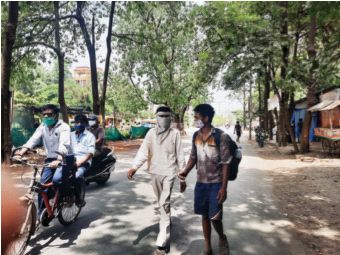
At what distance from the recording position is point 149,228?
574cm

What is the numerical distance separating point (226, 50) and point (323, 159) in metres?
6.81

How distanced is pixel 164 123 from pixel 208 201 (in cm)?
122

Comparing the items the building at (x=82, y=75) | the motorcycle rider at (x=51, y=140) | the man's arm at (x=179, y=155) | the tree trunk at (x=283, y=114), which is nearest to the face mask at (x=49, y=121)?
the motorcycle rider at (x=51, y=140)

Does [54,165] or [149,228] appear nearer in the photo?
[54,165]

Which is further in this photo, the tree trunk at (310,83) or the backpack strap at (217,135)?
the tree trunk at (310,83)

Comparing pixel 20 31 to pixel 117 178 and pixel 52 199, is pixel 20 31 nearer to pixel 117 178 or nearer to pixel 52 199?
pixel 117 178

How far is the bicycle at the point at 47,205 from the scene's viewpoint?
4203 millimetres

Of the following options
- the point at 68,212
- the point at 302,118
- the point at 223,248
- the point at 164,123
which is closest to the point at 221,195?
the point at 223,248

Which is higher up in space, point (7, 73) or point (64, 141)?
point (7, 73)

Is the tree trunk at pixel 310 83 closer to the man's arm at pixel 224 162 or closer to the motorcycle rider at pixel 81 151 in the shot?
the motorcycle rider at pixel 81 151

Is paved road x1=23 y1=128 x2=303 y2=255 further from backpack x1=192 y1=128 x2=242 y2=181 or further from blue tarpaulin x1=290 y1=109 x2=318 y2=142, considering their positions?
blue tarpaulin x1=290 y1=109 x2=318 y2=142

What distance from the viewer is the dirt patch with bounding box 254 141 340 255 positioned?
211 inches

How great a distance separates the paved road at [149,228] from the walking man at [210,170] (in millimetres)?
564

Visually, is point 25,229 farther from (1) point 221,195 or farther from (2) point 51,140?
(1) point 221,195
